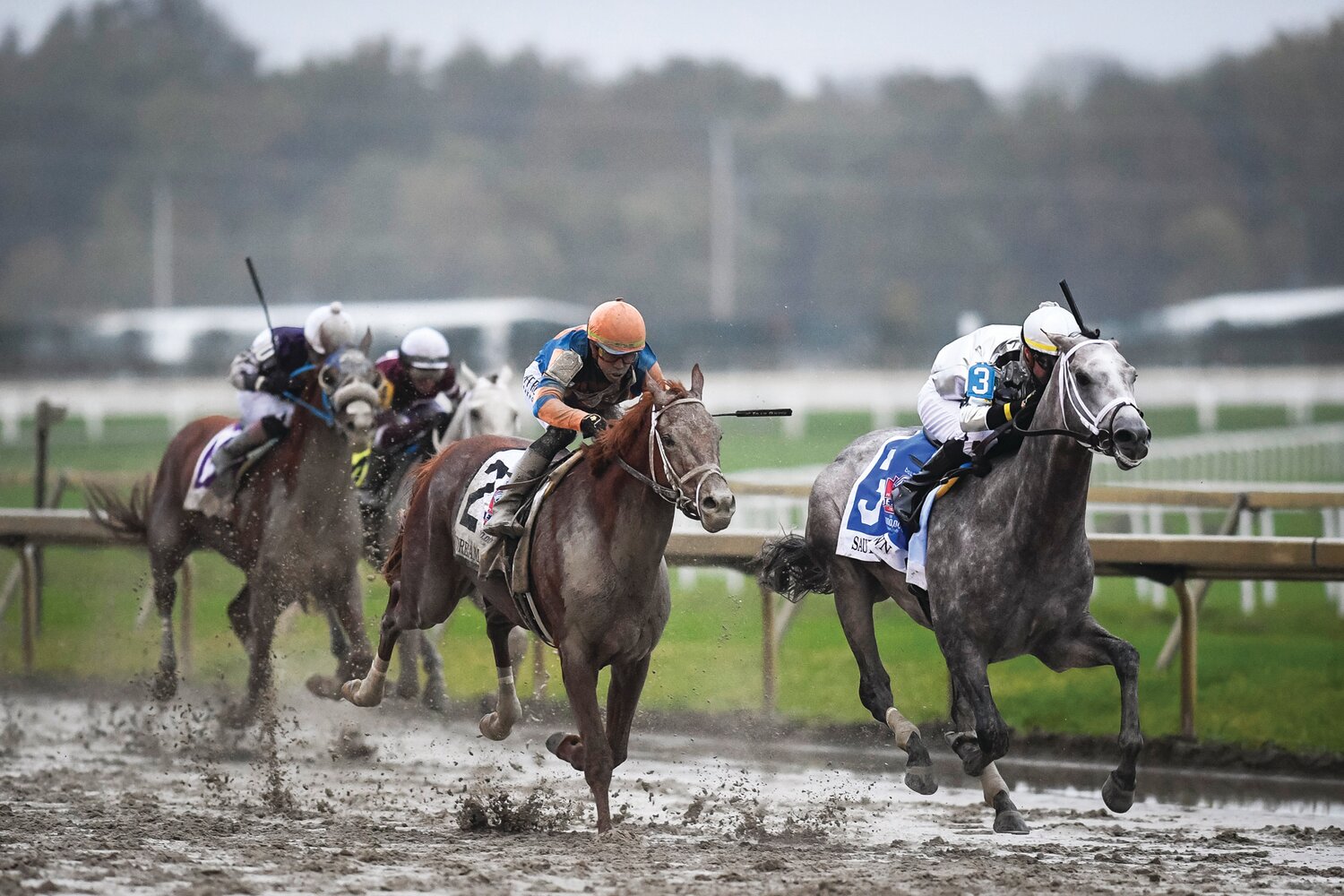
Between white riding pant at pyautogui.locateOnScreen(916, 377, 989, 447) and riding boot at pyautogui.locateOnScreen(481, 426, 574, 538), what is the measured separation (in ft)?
4.65

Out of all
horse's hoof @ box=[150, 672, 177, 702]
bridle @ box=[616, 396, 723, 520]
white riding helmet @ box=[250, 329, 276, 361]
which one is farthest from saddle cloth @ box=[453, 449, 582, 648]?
horse's hoof @ box=[150, 672, 177, 702]

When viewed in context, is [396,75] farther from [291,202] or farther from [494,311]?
[494,311]

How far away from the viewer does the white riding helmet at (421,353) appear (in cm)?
952

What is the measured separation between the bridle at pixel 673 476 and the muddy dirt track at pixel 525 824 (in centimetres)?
118

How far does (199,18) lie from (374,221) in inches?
795

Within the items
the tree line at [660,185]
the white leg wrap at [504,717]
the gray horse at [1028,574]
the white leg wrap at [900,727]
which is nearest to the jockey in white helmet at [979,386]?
the gray horse at [1028,574]

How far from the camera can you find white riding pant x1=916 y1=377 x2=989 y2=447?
23.0 ft

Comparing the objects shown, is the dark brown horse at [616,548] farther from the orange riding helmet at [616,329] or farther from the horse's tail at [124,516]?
the horse's tail at [124,516]

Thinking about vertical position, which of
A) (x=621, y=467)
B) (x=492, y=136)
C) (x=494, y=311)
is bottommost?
(x=621, y=467)

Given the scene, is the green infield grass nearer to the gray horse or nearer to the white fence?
the gray horse

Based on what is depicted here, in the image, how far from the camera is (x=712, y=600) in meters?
11.5

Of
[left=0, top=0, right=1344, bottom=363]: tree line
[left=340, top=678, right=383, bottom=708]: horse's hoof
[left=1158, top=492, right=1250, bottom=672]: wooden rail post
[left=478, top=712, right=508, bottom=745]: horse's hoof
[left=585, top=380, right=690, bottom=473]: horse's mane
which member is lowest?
[left=478, top=712, right=508, bottom=745]: horse's hoof

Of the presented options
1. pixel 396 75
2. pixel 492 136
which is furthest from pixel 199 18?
pixel 492 136

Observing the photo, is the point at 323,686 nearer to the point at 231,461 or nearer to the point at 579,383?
the point at 231,461
